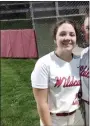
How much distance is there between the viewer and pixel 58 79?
2062 mm

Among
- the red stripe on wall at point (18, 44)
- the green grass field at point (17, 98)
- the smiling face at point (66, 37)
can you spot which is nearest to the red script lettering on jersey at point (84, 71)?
the smiling face at point (66, 37)

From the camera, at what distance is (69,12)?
7711mm

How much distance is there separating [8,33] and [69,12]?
11.5 ft

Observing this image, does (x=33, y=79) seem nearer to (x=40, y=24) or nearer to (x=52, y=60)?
(x=52, y=60)

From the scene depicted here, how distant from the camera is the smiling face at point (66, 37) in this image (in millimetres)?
2074

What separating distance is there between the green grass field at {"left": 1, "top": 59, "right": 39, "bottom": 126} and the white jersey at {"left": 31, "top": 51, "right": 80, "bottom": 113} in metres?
2.48

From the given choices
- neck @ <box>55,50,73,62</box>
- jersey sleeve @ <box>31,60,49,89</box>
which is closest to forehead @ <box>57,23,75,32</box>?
neck @ <box>55,50,73,62</box>

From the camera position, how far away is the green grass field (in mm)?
4767

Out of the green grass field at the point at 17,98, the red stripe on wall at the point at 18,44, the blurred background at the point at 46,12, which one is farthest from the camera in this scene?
the red stripe on wall at the point at 18,44

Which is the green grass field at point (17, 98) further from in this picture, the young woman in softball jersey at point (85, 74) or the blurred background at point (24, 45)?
the young woman in softball jersey at point (85, 74)

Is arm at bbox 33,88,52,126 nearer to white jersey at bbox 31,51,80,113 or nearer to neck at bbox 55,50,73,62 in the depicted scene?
white jersey at bbox 31,51,80,113

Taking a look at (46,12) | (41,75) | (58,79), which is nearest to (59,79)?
(58,79)

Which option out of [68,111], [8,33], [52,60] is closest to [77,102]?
[68,111]

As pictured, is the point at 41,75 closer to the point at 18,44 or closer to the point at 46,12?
the point at 46,12
